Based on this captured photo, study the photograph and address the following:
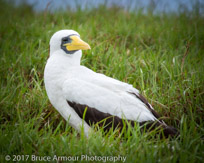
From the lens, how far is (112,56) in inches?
200

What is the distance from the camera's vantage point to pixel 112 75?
4684mm

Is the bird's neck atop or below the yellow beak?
below

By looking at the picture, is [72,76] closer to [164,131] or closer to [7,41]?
[164,131]

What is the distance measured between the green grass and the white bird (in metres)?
0.21

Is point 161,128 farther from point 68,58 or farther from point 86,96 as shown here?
point 68,58

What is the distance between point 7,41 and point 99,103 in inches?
117

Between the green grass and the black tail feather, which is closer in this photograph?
the green grass

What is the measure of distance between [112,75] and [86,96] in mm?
1363

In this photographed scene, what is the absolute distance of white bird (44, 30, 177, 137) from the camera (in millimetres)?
3395

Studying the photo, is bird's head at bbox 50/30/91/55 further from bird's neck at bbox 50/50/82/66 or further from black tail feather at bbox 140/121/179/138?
black tail feather at bbox 140/121/179/138

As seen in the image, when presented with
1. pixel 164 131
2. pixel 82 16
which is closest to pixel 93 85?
pixel 164 131

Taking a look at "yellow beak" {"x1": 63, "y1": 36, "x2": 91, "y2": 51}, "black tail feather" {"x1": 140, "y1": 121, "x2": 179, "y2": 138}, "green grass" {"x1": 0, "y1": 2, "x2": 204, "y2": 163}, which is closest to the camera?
"green grass" {"x1": 0, "y1": 2, "x2": 204, "y2": 163}

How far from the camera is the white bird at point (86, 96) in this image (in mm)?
3395

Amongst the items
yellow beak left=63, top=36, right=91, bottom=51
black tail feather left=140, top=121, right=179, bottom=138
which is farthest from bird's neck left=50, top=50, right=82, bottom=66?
black tail feather left=140, top=121, right=179, bottom=138
